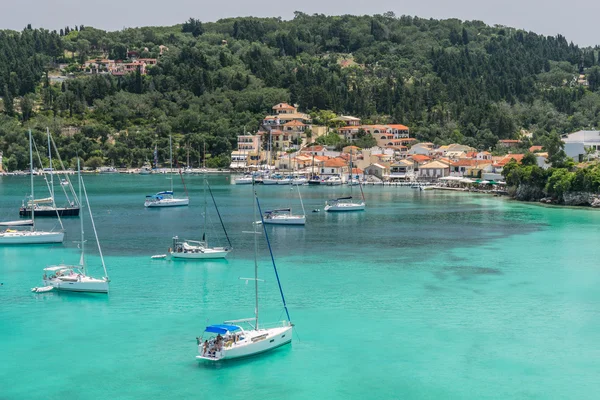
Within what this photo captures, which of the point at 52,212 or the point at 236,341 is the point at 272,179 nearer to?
the point at 52,212

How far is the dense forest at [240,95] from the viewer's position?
118750mm

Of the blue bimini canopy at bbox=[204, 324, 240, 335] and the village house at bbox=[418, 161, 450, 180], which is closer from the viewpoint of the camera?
the blue bimini canopy at bbox=[204, 324, 240, 335]

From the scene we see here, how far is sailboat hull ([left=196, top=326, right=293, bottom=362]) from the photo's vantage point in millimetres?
24594

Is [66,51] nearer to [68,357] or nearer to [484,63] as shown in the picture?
[484,63]

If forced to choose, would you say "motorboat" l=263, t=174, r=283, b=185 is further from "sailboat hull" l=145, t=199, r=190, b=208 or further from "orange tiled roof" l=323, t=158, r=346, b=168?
"sailboat hull" l=145, t=199, r=190, b=208

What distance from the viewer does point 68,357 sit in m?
25.5

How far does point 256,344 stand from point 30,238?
972 inches

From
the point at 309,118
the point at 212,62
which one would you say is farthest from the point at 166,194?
the point at 212,62

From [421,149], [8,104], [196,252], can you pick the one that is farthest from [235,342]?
[8,104]

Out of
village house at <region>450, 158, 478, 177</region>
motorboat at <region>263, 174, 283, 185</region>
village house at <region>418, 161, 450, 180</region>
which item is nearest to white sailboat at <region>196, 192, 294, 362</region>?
motorboat at <region>263, 174, 283, 185</region>

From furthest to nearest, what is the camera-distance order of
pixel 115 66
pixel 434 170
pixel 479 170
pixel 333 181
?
pixel 115 66 < pixel 434 170 < pixel 333 181 < pixel 479 170

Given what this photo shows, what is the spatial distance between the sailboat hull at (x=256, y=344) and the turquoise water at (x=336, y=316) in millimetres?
257

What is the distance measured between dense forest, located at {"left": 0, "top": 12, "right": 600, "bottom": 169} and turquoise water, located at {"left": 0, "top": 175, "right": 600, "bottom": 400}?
59020 mm

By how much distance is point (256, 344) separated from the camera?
25.0 m
